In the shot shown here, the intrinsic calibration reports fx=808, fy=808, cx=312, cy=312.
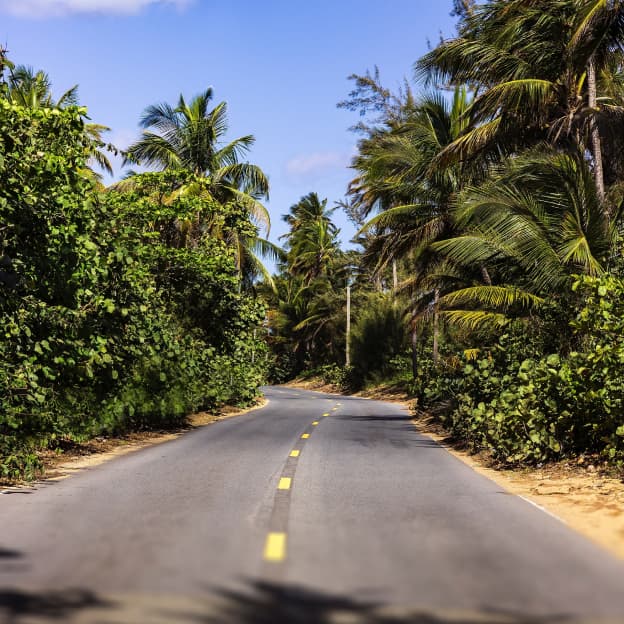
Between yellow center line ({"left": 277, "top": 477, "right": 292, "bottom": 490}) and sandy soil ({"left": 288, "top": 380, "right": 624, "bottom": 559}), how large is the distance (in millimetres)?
2977

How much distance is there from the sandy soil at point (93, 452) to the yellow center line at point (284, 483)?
334 cm

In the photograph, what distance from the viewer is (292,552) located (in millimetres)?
6492

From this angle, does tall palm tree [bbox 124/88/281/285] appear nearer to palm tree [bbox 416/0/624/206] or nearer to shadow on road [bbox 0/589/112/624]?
palm tree [bbox 416/0/624/206]

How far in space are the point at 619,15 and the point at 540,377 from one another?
26.5ft

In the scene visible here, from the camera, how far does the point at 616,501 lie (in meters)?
9.62

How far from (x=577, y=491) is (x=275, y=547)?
5365 millimetres

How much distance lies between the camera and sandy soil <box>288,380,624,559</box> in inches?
312

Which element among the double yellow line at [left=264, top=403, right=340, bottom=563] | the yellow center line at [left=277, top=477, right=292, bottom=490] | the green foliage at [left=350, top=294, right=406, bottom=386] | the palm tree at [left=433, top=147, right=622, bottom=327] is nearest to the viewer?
the double yellow line at [left=264, top=403, right=340, bottom=563]

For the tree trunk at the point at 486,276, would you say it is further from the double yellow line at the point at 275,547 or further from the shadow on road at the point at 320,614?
the shadow on road at the point at 320,614

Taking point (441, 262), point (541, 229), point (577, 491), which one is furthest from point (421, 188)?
point (577, 491)

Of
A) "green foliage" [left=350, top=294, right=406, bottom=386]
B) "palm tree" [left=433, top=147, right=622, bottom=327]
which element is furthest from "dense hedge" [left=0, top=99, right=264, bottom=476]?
"green foliage" [left=350, top=294, right=406, bottom=386]

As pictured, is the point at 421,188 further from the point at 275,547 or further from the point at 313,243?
the point at 313,243

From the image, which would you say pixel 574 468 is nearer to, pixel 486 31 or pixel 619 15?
pixel 619 15

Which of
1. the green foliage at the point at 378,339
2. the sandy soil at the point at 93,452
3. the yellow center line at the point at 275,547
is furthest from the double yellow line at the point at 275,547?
the green foliage at the point at 378,339
